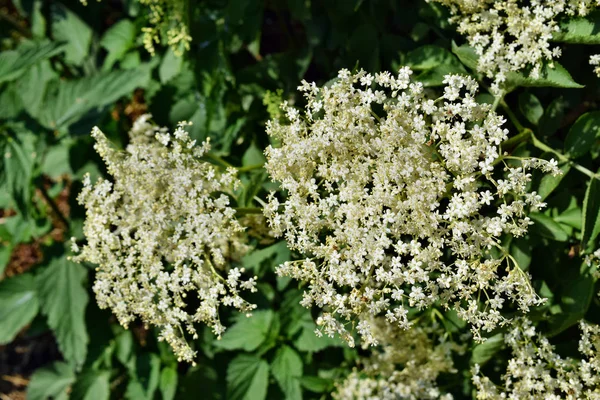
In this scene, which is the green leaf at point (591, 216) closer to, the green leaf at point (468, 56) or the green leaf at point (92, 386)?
the green leaf at point (468, 56)

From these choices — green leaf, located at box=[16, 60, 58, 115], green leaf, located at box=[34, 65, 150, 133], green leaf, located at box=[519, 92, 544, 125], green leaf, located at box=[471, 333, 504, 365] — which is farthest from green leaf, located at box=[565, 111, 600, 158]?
green leaf, located at box=[16, 60, 58, 115]

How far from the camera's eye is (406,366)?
241 centimetres

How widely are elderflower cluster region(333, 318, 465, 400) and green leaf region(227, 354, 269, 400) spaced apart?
1.25 feet

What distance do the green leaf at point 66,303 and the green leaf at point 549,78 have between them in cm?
225

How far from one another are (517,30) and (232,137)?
1.35 metres

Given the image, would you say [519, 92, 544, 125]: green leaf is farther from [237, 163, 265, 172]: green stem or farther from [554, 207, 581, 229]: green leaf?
[237, 163, 265, 172]: green stem

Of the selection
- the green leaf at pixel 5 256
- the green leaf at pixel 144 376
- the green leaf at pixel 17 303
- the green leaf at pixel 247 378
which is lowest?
the green leaf at pixel 144 376

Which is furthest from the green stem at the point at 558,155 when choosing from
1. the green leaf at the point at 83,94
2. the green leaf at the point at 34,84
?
the green leaf at the point at 34,84

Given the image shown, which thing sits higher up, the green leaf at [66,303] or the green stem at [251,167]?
the green stem at [251,167]

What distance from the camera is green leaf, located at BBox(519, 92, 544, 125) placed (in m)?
2.09

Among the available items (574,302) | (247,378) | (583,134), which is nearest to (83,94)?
(247,378)

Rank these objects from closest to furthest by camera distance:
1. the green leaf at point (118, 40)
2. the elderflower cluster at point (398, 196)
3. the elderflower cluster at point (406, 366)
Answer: the elderflower cluster at point (398, 196) < the elderflower cluster at point (406, 366) < the green leaf at point (118, 40)

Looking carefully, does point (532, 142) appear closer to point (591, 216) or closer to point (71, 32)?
point (591, 216)

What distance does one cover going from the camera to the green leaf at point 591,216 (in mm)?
1826
